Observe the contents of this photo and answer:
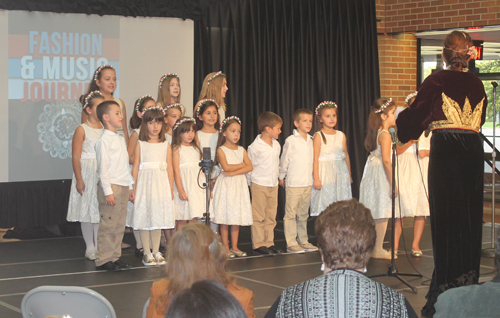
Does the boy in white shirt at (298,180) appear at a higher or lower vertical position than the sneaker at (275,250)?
higher

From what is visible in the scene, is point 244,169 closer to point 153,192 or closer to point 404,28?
point 153,192

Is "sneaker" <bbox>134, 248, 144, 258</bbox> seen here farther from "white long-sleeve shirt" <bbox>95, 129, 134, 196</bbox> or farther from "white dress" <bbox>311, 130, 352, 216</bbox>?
"white dress" <bbox>311, 130, 352, 216</bbox>

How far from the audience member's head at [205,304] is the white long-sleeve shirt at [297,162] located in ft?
14.7

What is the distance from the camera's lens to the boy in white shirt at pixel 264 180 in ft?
17.9

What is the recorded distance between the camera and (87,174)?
17.0ft

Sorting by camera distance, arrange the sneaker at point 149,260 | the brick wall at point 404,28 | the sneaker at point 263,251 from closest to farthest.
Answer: the sneaker at point 149,260, the sneaker at point 263,251, the brick wall at point 404,28

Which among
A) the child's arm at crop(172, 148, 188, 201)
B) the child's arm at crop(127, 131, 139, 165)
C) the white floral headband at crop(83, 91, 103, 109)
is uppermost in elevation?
the white floral headband at crop(83, 91, 103, 109)

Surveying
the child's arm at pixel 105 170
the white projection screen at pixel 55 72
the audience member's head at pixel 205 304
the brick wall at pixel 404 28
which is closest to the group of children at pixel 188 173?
the child's arm at pixel 105 170

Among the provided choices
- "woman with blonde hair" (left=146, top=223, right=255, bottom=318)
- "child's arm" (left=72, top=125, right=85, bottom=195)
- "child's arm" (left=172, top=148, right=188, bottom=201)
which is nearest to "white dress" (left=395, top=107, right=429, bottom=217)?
"child's arm" (left=172, top=148, right=188, bottom=201)

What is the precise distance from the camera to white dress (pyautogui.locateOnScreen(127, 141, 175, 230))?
493 centimetres

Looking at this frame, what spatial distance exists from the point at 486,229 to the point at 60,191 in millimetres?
4876

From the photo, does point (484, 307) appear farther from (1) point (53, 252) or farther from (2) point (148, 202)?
(1) point (53, 252)

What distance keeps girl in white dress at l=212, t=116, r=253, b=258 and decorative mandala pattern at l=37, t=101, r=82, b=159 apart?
1958 mm

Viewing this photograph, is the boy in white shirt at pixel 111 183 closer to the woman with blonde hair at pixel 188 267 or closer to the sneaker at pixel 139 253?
the sneaker at pixel 139 253
